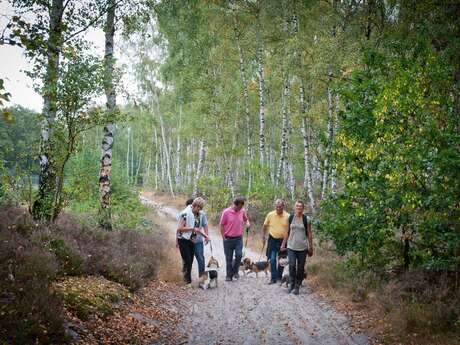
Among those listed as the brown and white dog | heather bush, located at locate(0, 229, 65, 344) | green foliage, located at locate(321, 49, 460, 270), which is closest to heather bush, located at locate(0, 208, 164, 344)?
heather bush, located at locate(0, 229, 65, 344)

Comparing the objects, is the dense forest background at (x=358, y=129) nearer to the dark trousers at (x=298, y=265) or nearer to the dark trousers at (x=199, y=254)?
the dark trousers at (x=298, y=265)

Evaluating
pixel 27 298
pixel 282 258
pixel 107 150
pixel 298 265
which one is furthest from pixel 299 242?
pixel 107 150

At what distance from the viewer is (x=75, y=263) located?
6852 mm

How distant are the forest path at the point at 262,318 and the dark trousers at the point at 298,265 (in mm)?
331

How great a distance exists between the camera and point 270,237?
401 inches

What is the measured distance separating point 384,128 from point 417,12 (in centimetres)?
535

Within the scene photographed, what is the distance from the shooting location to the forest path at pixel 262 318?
5.98m

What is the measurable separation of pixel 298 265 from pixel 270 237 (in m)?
1.51

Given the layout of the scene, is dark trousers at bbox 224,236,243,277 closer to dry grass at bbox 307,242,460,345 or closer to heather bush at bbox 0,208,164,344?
heather bush at bbox 0,208,164,344

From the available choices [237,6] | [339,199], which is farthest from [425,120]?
[237,6]

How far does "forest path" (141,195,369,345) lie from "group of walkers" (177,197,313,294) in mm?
494

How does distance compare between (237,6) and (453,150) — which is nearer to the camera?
(453,150)

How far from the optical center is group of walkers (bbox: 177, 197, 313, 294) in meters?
8.74

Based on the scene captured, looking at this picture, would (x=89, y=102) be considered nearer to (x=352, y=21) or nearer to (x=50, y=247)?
(x=50, y=247)
